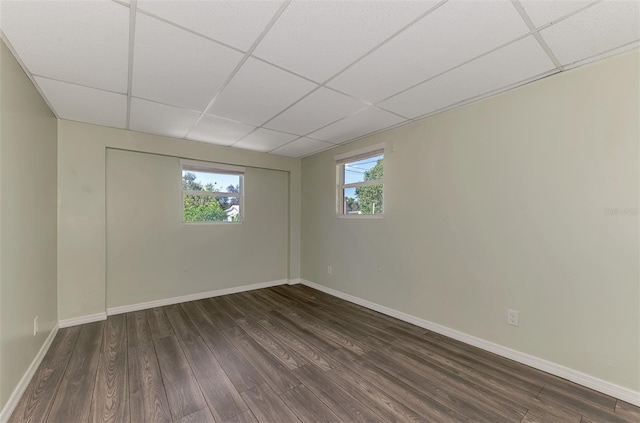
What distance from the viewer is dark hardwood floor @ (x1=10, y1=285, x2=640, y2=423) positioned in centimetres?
166

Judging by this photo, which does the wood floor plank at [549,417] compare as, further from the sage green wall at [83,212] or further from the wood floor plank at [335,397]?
the sage green wall at [83,212]

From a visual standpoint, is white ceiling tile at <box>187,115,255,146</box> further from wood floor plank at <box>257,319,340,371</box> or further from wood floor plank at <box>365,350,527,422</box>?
wood floor plank at <box>365,350,527,422</box>

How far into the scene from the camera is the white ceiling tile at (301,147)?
12.9ft

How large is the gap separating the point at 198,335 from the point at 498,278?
9.92 feet

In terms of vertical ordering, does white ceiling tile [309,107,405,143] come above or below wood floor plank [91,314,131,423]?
above

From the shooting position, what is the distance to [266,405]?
5.67 ft

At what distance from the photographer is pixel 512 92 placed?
2.31 m

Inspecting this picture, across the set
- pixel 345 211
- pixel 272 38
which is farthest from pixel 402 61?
pixel 345 211

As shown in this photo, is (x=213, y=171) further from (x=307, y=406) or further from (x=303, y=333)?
(x=307, y=406)

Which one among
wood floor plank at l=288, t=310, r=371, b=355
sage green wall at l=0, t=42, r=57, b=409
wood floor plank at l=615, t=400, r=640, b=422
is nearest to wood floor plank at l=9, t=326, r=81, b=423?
sage green wall at l=0, t=42, r=57, b=409

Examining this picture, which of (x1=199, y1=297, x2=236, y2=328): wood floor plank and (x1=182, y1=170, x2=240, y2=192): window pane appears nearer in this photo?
(x1=199, y1=297, x2=236, y2=328): wood floor plank

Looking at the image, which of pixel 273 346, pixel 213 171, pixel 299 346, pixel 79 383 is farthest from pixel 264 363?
pixel 213 171

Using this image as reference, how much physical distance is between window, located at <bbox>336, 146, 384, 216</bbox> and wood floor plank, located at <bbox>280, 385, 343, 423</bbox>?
229cm

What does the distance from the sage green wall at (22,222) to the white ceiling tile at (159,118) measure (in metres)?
0.73
